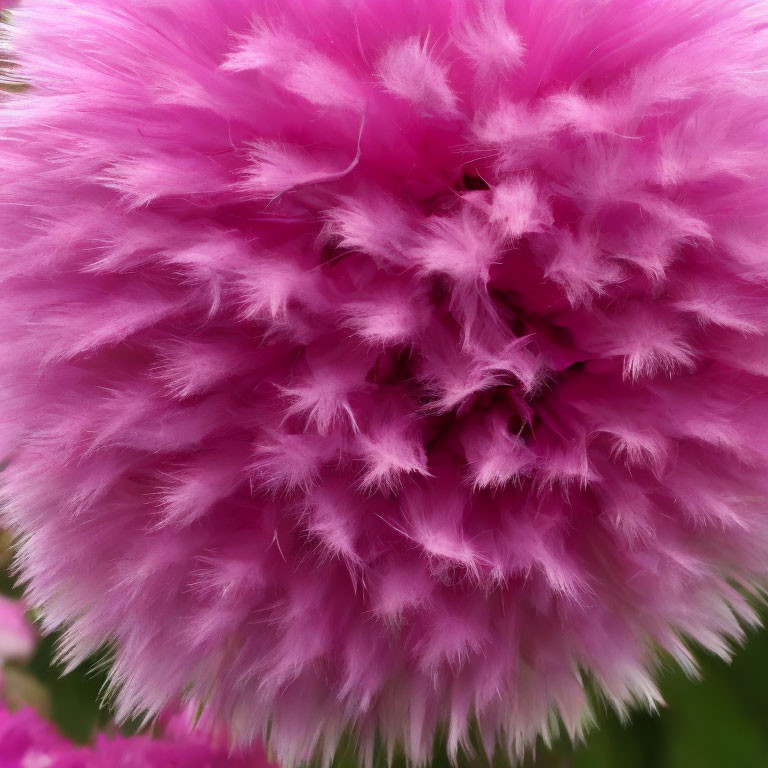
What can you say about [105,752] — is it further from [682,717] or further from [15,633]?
[682,717]

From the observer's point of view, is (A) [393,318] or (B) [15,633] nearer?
(A) [393,318]

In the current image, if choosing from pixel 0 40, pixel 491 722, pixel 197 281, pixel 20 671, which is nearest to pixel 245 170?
pixel 197 281

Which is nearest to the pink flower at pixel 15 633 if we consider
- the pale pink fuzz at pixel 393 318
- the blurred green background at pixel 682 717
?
the blurred green background at pixel 682 717

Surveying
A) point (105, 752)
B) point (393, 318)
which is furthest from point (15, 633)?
point (393, 318)

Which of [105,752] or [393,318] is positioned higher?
[393,318]

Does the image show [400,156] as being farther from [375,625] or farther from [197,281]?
[375,625]
